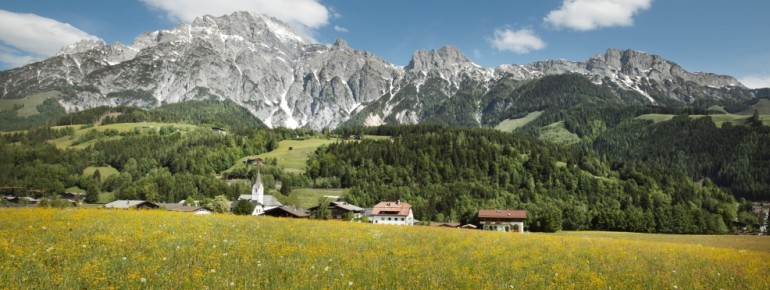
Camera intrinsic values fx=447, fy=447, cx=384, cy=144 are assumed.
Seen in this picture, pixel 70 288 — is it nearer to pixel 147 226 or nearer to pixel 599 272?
pixel 147 226

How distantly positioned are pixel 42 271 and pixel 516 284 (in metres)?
13.1

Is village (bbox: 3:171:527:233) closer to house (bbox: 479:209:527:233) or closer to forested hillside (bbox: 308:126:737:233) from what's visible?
house (bbox: 479:209:527:233)

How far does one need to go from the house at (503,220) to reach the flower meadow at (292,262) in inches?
3777

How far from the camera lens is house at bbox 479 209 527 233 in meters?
117

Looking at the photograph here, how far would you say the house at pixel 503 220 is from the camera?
117 m

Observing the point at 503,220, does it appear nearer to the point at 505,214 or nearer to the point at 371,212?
the point at 505,214

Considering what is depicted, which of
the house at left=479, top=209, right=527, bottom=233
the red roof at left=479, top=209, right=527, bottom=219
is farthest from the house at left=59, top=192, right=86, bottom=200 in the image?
the house at left=479, top=209, right=527, bottom=233

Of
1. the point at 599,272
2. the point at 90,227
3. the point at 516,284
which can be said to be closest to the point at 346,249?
the point at 516,284

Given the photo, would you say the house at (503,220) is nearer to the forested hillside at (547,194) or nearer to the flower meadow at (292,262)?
the forested hillside at (547,194)

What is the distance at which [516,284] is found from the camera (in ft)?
45.1

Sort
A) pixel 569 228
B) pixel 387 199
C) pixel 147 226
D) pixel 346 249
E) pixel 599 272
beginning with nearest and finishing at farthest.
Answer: pixel 599 272, pixel 346 249, pixel 147 226, pixel 569 228, pixel 387 199

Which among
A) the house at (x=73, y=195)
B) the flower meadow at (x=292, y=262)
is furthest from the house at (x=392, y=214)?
the house at (x=73, y=195)

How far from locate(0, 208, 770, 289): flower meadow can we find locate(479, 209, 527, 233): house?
9593 cm

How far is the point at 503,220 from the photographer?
4702 inches
